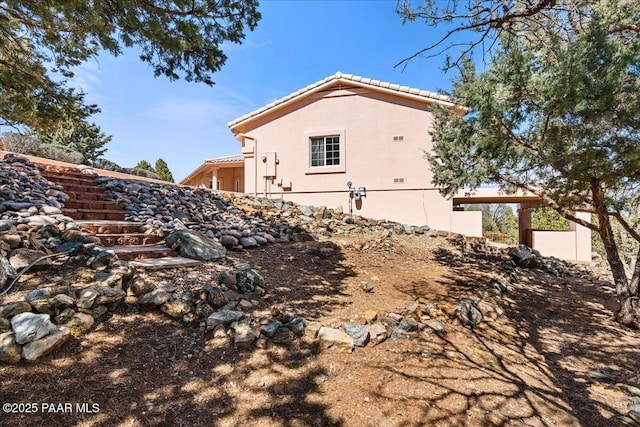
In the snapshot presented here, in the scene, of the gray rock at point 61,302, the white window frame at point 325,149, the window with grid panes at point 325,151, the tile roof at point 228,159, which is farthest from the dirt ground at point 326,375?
the tile roof at point 228,159

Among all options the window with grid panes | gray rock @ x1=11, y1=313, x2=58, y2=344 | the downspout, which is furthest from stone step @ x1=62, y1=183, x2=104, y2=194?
the window with grid panes

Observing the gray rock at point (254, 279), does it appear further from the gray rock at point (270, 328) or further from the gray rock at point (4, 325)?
the gray rock at point (4, 325)

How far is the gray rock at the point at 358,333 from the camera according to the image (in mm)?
3019

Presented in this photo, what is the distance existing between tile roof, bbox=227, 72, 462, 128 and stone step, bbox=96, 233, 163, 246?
7.64 metres

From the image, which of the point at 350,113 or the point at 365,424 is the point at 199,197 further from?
the point at 365,424

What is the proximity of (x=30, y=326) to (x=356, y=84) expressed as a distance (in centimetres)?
1047

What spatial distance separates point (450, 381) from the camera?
2633mm

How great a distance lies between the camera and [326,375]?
2547 mm

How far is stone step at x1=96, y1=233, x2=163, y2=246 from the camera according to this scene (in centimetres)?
456

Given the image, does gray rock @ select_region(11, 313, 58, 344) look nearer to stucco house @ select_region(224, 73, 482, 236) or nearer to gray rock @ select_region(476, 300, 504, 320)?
gray rock @ select_region(476, 300, 504, 320)

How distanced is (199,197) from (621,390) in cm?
875

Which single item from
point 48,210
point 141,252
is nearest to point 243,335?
point 141,252

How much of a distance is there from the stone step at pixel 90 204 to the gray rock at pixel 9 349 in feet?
13.7

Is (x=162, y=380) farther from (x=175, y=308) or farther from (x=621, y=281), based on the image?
(x=621, y=281)
